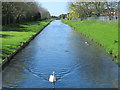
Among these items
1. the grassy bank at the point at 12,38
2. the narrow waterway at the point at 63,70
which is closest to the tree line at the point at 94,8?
the grassy bank at the point at 12,38

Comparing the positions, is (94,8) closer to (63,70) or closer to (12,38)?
(12,38)

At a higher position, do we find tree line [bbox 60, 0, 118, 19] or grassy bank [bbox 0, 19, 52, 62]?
tree line [bbox 60, 0, 118, 19]

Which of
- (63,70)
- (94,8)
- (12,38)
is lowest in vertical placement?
(63,70)

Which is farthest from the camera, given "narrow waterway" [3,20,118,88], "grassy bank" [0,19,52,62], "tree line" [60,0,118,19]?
"tree line" [60,0,118,19]

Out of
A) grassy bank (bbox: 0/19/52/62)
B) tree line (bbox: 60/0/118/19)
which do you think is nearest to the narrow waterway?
grassy bank (bbox: 0/19/52/62)

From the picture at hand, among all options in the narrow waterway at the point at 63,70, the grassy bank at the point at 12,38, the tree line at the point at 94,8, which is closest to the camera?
the narrow waterway at the point at 63,70

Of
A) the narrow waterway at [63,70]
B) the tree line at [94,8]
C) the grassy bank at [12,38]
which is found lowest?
the narrow waterway at [63,70]

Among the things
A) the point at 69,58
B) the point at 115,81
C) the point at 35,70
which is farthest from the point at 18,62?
the point at 115,81

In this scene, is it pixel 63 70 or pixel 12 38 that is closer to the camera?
pixel 63 70

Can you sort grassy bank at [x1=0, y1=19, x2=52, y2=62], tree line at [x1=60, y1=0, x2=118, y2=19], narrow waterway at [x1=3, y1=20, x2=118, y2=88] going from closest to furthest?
narrow waterway at [x1=3, y1=20, x2=118, y2=88], grassy bank at [x1=0, y1=19, x2=52, y2=62], tree line at [x1=60, y1=0, x2=118, y2=19]

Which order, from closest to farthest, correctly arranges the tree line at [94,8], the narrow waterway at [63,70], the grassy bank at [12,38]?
the narrow waterway at [63,70] → the grassy bank at [12,38] → the tree line at [94,8]

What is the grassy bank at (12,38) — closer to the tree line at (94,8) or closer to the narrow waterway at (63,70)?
the narrow waterway at (63,70)

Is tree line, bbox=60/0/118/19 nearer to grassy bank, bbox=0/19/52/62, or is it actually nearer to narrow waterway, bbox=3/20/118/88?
grassy bank, bbox=0/19/52/62

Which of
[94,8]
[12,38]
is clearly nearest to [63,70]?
[12,38]
